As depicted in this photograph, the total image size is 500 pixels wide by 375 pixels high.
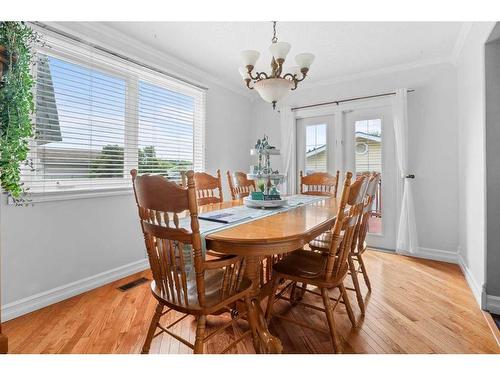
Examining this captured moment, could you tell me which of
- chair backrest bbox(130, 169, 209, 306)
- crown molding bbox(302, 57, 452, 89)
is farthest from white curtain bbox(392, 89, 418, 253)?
chair backrest bbox(130, 169, 209, 306)

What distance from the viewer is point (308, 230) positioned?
144 cm

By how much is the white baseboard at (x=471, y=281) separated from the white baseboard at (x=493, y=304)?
2.3 inches

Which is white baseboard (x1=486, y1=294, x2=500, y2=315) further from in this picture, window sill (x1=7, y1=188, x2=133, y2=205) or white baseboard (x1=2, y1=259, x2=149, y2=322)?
window sill (x1=7, y1=188, x2=133, y2=205)

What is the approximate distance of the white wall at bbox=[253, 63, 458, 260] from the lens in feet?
10.7

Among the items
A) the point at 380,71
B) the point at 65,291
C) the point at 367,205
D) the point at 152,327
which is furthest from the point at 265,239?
the point at 380,71

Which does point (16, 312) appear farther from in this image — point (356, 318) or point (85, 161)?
point (356, 318)

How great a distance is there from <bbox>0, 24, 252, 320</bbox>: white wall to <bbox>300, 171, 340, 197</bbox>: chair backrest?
6.33ft

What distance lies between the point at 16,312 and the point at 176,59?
2819 mm

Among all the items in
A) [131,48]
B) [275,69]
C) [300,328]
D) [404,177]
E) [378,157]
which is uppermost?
[131,48]

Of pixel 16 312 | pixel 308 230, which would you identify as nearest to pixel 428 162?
pixel 308 230

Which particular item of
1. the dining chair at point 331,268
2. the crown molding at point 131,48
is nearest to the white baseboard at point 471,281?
the dining chair at point 331,268

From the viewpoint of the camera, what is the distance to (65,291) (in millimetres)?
2330

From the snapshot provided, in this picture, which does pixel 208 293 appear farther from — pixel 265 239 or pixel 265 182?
pixel 265 182

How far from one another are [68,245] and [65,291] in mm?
373
